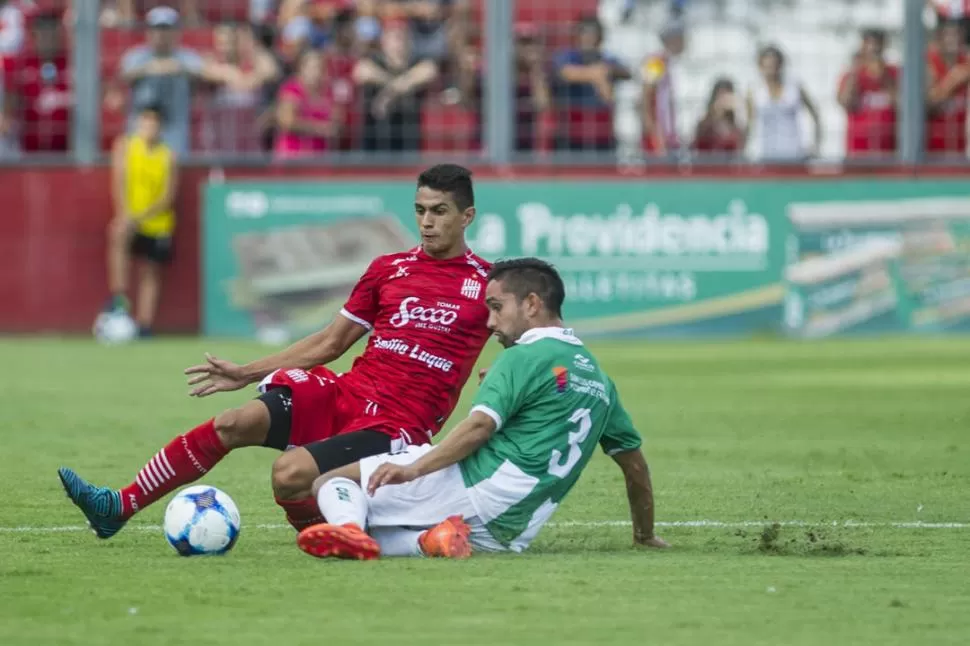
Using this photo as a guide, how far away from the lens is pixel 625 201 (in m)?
21.3

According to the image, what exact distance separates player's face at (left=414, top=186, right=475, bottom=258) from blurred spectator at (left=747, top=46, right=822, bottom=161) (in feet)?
45.5

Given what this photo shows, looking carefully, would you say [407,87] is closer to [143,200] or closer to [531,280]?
[143,200]

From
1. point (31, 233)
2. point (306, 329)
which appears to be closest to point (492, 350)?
point (306, 329)

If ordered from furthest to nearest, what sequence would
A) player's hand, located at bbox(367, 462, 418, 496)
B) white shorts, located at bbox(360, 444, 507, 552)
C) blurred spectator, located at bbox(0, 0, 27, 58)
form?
blurred spectator, located at bbox(0, 0, 27, 58) → white shorts, located at bbox(360, 444, 507, 552) → player's hand, located at bbox(367, 462, 418, 496)

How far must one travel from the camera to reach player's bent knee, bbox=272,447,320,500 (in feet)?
25.2

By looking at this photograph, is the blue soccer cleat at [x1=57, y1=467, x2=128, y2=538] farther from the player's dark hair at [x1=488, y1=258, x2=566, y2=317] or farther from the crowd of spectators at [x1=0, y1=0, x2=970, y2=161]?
the crowd of spectators at [x1=0, y1=0, x2=970, y2=161]

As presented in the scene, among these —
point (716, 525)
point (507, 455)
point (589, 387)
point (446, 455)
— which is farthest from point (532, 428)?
point (716, 525)

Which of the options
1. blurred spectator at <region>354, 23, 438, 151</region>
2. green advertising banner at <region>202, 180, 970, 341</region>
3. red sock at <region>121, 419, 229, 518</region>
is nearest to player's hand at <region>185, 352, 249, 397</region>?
red sock at <region>121, 419, 229, 518</region>

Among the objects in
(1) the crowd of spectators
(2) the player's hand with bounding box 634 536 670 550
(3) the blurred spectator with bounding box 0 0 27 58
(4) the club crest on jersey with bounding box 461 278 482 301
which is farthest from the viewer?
(3) the blurred spectator with bounding box 0 0 27 58

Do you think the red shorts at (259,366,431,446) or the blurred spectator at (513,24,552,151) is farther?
the blurred spectator at (513,24,552,151)

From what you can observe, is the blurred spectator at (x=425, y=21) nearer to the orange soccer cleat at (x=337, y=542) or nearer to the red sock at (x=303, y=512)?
the red sock at (x=303, y=512)

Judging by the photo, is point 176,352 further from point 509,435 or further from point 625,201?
point 509,435

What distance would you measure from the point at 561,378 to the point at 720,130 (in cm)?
1486

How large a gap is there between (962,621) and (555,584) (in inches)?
57.7
